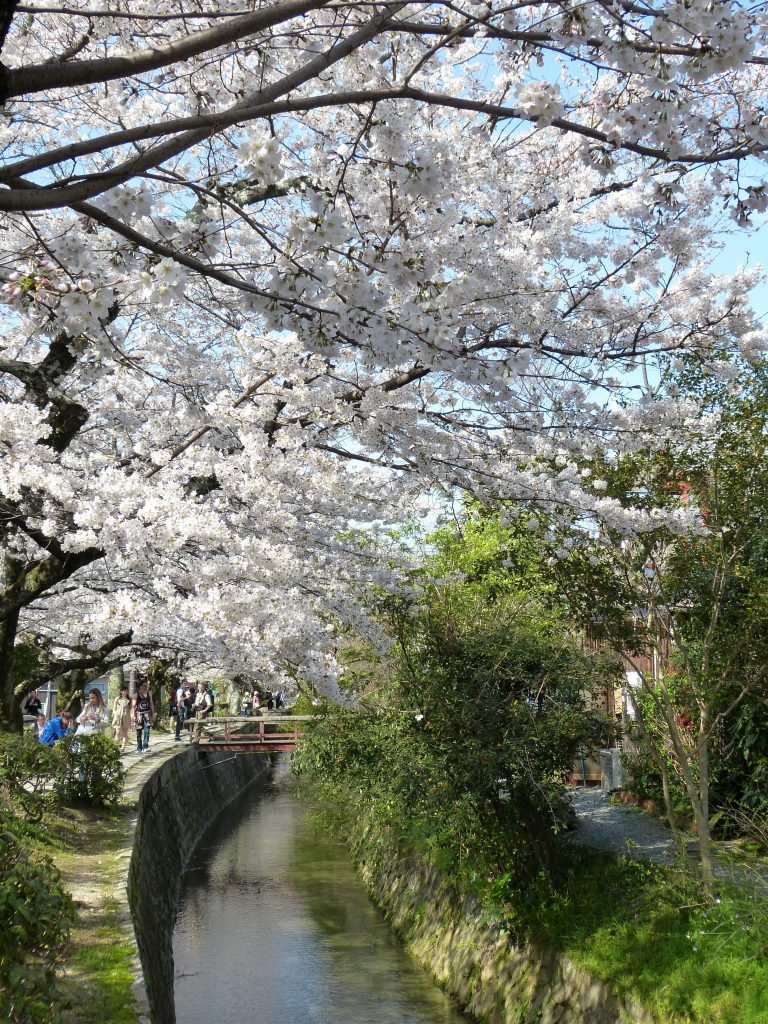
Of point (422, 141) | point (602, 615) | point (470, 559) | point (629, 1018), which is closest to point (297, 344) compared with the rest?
point (422, 141)

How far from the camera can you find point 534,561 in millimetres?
8648

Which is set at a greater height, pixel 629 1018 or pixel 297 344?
pixel 297 344

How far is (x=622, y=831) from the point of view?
33.2ft

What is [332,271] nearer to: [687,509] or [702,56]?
[702,56]

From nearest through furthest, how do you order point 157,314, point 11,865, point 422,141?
point 11,865 < point 422,141 < point 157,314

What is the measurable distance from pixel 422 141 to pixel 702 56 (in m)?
2.17

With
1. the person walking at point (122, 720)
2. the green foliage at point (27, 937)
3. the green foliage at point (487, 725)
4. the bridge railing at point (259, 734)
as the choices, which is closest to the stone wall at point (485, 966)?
the green foliage at point (487, 725)

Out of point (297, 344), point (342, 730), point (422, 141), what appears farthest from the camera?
point (342, 730)

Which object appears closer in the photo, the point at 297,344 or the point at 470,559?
the point at 297,344

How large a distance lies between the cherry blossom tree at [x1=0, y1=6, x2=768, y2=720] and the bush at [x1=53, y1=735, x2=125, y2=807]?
120 inches

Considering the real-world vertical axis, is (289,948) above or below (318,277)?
below

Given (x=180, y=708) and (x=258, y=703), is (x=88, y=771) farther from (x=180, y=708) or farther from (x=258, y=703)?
(x=258, y=703)

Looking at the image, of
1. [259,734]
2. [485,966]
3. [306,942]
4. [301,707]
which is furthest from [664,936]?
[259,734]

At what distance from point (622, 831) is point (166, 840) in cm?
865
